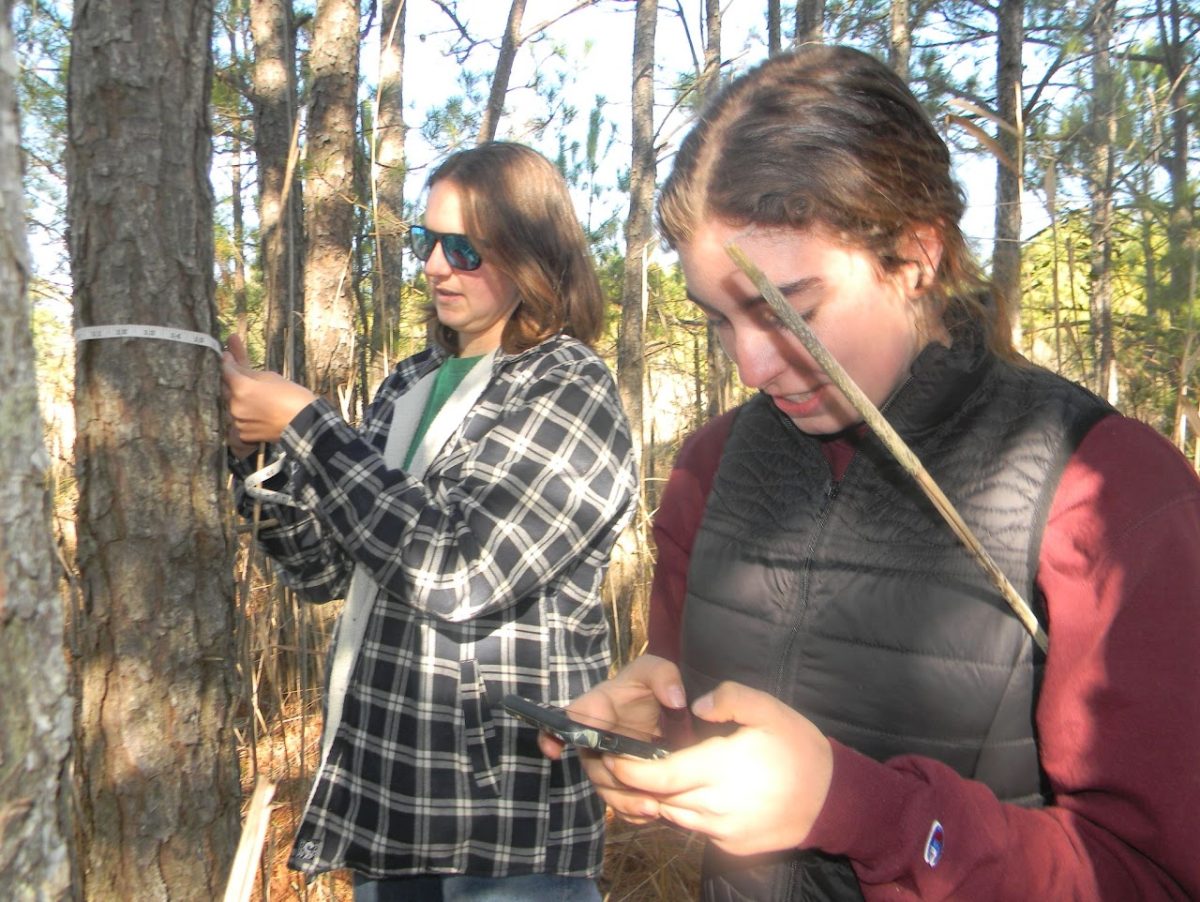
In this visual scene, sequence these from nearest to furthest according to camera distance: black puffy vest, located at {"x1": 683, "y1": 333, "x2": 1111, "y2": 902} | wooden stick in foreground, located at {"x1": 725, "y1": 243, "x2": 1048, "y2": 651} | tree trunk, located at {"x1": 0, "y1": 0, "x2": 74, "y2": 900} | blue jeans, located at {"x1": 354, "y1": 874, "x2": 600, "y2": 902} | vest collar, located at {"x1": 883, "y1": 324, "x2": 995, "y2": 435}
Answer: tree trunk, located at {"x1": 0, "y1": 0, "x2": 74, "y2": 900}
wooden stick in foreground, located at {"x1": 725, "y1": 243, "x2": 1048, "y2": 651}
black puffy vest, located at {"x1": 683, "y1": 333, "x2": 1111, "y2": 902}
vest collar, located at {"x1": 883, "y1": 324, "x2": 995, "y2": 435}
blue jeans, located at {"x1": 354, "y1": 874, "x2": 600, "y2": 902}

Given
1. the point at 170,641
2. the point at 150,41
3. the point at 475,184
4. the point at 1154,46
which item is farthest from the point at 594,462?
the point at 1154,46

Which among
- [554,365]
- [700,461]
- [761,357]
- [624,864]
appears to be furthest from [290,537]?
[624,864]

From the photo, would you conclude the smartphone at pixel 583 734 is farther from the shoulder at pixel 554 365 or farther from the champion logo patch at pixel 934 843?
the shoulder at pixel 554 365

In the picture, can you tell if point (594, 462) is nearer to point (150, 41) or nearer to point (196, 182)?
point (196, 182)

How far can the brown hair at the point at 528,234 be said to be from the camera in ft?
5.77

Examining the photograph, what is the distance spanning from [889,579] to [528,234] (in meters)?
1.08

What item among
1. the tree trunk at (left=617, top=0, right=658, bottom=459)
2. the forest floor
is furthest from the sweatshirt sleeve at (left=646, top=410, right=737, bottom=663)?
the tree trunk at (left=617, top=0, right=658, bottom=459)

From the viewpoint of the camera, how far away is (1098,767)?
808mm

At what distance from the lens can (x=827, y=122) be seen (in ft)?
3.43

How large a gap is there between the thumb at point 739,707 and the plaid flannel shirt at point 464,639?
0.69m

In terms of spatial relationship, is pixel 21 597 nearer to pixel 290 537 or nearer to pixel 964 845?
pixel 964 845

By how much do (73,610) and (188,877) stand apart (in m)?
0.52

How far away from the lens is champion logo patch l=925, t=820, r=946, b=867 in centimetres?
79

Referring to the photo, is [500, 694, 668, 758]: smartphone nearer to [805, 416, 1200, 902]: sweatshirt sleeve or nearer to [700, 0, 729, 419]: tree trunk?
[805, 416, 1200, 902]: sweatshirt sleeve
